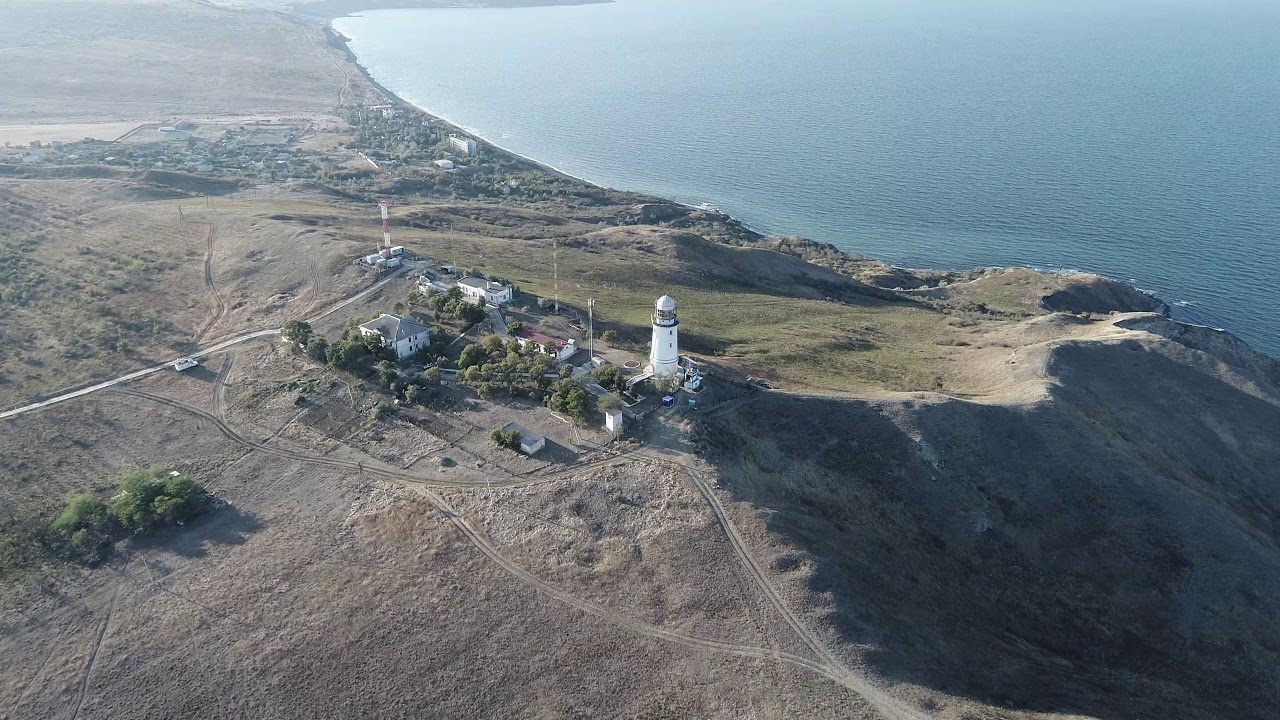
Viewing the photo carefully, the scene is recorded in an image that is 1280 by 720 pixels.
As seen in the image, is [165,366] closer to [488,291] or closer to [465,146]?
[488,291]

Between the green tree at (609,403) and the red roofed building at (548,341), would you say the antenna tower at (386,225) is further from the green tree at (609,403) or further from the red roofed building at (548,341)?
the green tree at (609,403)

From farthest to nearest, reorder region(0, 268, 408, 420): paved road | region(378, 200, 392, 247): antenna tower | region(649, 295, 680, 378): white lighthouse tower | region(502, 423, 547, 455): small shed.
Result: 1. region(378, 200, 392, 247): antenna tower
2. region(0, 268, 408, 420): paved road
3. region(649, 295, 680, 378): white lighthouse tower
4. region(502, 423, 547, 455): small shed

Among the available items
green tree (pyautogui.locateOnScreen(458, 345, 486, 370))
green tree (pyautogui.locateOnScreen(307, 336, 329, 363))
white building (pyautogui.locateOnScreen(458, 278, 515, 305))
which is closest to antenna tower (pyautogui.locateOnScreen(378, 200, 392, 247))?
white building (pyautogui.locateOnScreen(458, 278, 515, 305))

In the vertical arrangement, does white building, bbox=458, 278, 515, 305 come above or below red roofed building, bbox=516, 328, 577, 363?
above

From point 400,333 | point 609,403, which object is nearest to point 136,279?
point 400,333

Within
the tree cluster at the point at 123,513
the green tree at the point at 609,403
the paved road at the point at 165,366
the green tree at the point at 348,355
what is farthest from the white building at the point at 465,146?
the tree cluster at the point at 123,513

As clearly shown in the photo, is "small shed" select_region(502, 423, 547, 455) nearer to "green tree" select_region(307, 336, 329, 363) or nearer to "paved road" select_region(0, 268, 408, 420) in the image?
"green tree" select_region(307, 336, 329, 363)
